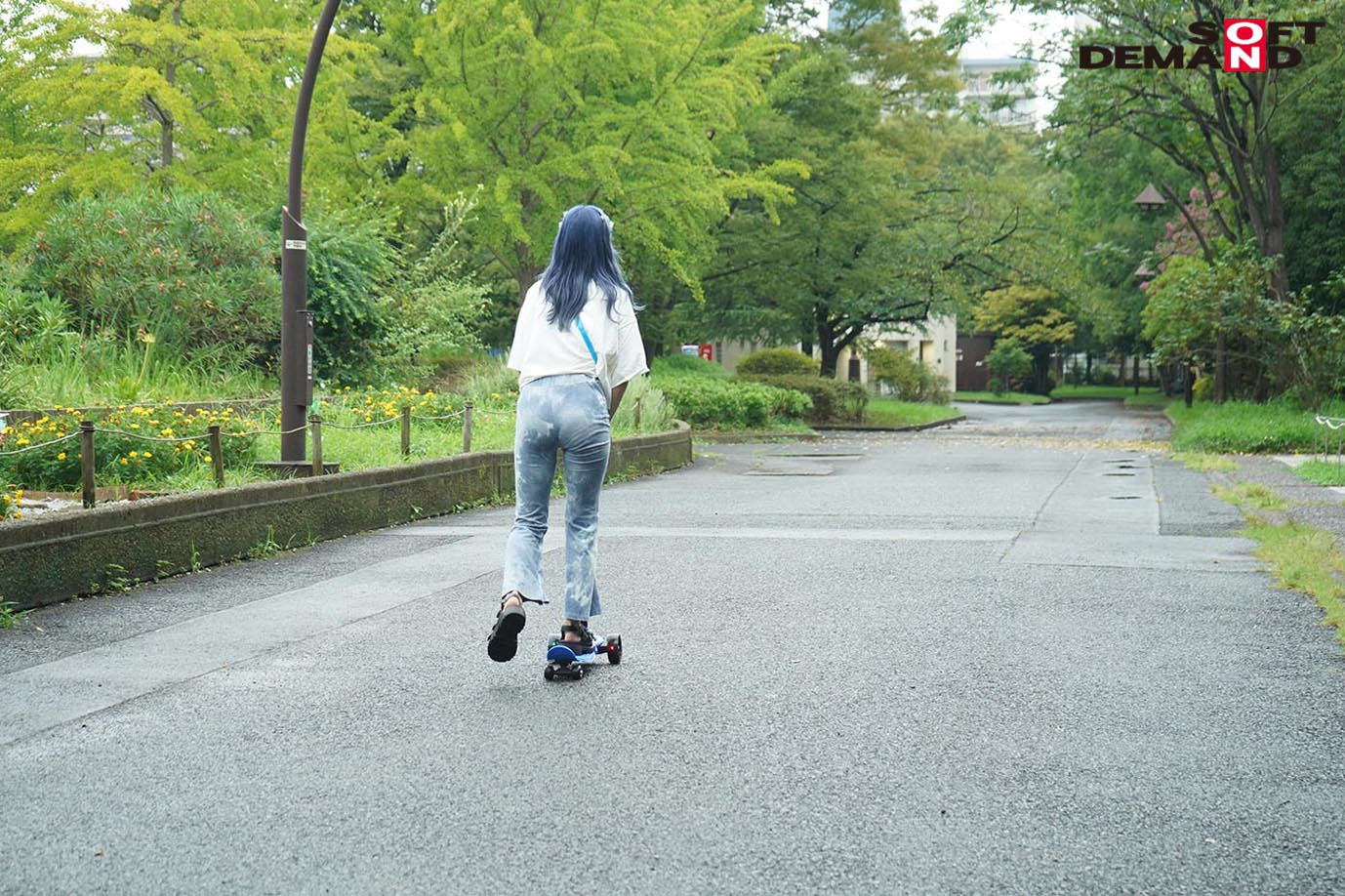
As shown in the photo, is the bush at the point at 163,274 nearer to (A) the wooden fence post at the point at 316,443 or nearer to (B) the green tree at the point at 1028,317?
(A) the wooden fence post at the point at 316,443

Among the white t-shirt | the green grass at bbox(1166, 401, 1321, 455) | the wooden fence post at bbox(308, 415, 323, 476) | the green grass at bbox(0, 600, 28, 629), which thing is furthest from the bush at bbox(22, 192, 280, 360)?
the green grass at bbox(1166, 401, 1321, 455)

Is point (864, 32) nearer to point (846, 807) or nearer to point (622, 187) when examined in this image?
point (622, 187)

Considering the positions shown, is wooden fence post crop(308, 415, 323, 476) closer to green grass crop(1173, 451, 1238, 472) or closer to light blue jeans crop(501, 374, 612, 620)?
light blue jeans crop(501, 374, 612, 620)

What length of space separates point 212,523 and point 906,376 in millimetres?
38999

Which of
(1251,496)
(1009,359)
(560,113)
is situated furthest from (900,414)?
(1009,359)

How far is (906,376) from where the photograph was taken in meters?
46.5

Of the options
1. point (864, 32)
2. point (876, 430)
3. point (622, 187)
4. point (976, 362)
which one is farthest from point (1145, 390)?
point (622, 187)

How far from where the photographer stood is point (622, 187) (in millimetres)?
23719

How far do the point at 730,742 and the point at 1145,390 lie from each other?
246 feet

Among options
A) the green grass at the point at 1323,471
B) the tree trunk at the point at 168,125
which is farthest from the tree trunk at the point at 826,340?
the green grass at the point at 1323,471

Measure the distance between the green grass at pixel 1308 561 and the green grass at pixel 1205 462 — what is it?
7.54 metres

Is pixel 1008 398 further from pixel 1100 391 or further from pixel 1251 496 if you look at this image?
pixel 1251 496

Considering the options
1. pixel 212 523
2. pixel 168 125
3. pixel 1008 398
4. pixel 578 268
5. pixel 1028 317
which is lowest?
pixel 1008 398

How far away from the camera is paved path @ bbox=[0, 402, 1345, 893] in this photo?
363 cm
